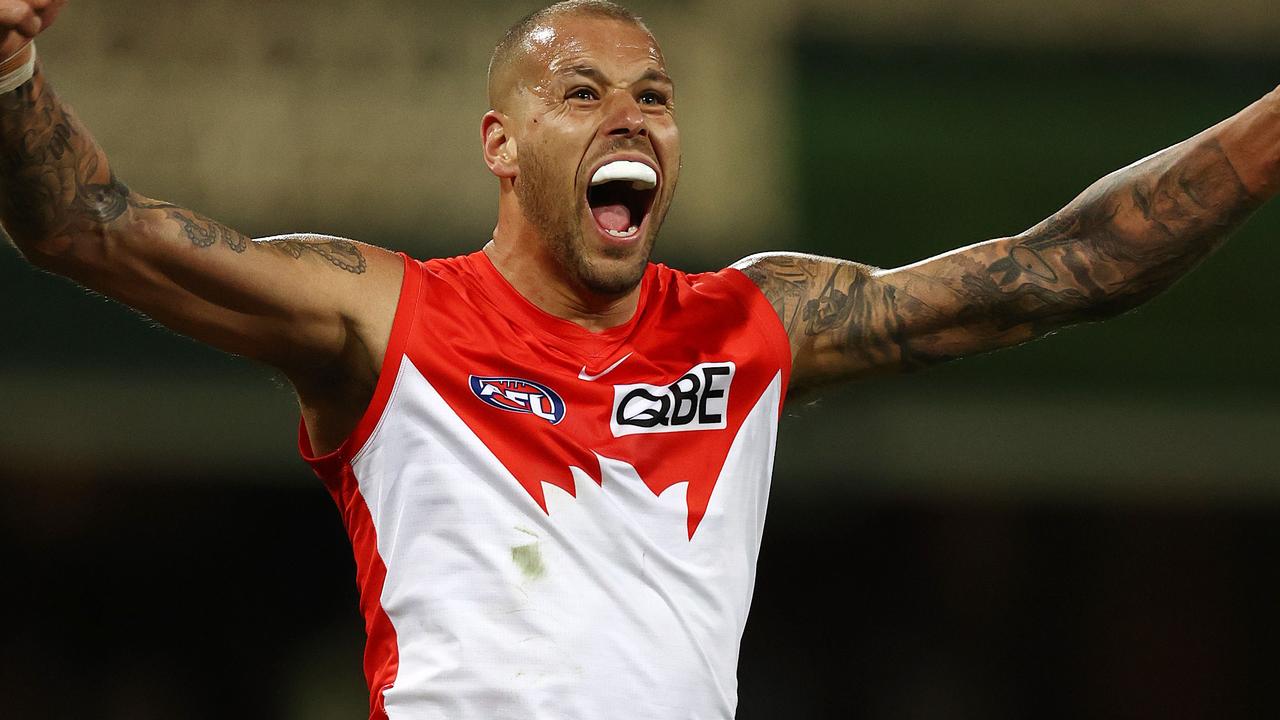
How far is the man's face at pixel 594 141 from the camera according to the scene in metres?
3.37

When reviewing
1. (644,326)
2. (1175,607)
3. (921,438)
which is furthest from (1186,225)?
(1175,607)

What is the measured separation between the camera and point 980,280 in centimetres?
351

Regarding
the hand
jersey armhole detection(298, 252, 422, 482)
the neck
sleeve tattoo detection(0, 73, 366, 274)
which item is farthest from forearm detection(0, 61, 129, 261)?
the neck

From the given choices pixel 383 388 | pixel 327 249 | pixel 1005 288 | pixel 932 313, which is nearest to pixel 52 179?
pixel 327 249

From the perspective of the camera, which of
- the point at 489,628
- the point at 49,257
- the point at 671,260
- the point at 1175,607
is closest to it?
the point at 49,257

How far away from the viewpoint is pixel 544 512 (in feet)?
9.87

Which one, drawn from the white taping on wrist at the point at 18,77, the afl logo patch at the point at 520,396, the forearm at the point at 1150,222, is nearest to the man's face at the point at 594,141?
the afl logo patch at the point at 520,396

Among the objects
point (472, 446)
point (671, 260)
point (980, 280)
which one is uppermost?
point (671, 260)

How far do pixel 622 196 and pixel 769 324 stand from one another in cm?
46

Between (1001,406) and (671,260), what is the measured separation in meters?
1.98

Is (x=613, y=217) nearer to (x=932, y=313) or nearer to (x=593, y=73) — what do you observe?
(x=593, y=73)

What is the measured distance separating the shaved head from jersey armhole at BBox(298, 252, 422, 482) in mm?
590

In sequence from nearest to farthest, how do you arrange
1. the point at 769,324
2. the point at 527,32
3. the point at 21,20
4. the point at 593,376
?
the point at 21,20, the point at 593,376, the point at 769,324, the point at 527,32

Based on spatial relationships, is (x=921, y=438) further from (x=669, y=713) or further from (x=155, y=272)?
(x=155, y=272)
